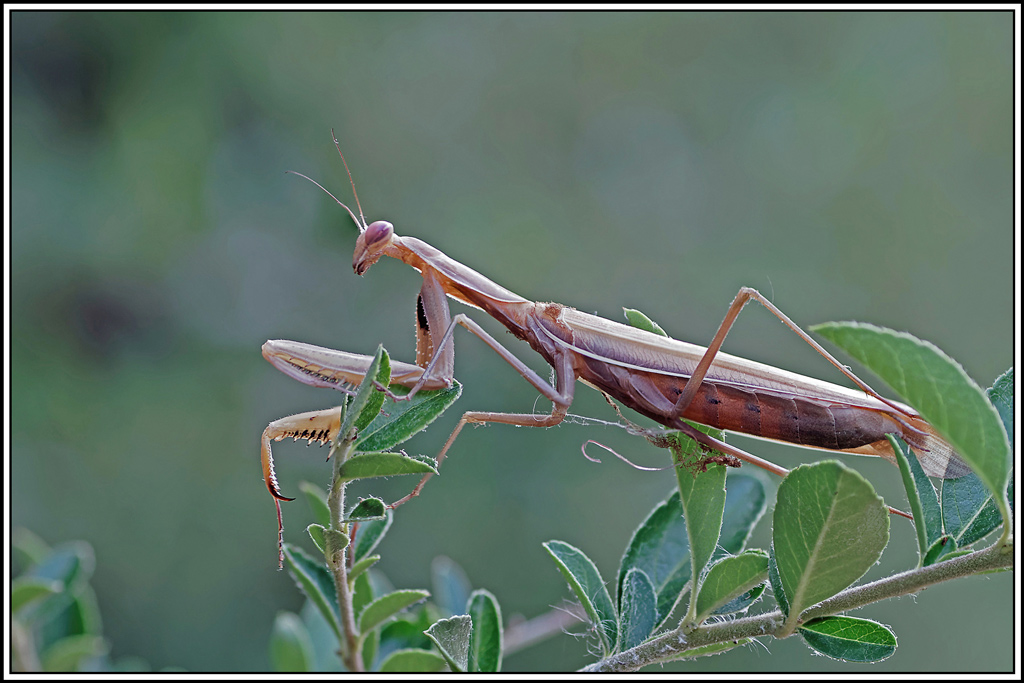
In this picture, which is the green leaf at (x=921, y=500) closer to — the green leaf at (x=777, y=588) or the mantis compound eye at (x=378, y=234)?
the green leaf at (x=777, y=588)

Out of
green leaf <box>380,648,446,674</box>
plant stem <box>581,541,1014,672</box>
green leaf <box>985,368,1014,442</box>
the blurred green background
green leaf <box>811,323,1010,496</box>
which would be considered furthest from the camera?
the blurred green background

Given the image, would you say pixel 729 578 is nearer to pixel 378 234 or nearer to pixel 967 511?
pixel 967 511

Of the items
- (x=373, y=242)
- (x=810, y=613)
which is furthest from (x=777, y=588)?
(x=373, y=242)

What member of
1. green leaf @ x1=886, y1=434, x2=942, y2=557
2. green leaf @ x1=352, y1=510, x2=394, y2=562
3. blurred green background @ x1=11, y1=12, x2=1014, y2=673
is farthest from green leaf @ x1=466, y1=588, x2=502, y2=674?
blurred green background @ x1=11, y1=12, x2=1014, y2=673

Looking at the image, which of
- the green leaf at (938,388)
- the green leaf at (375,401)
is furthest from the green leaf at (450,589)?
the green leaf at (938,388)

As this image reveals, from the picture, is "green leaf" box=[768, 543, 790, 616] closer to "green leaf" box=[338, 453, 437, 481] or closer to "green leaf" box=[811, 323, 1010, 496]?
"green leaf" box=[811, 323, 1010, 496]

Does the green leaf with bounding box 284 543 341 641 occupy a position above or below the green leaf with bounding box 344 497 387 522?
below

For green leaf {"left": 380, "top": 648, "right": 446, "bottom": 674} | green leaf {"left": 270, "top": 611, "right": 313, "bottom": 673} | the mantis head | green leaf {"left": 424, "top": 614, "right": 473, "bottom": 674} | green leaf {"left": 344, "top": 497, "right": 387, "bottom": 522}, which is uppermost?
the mantis head
